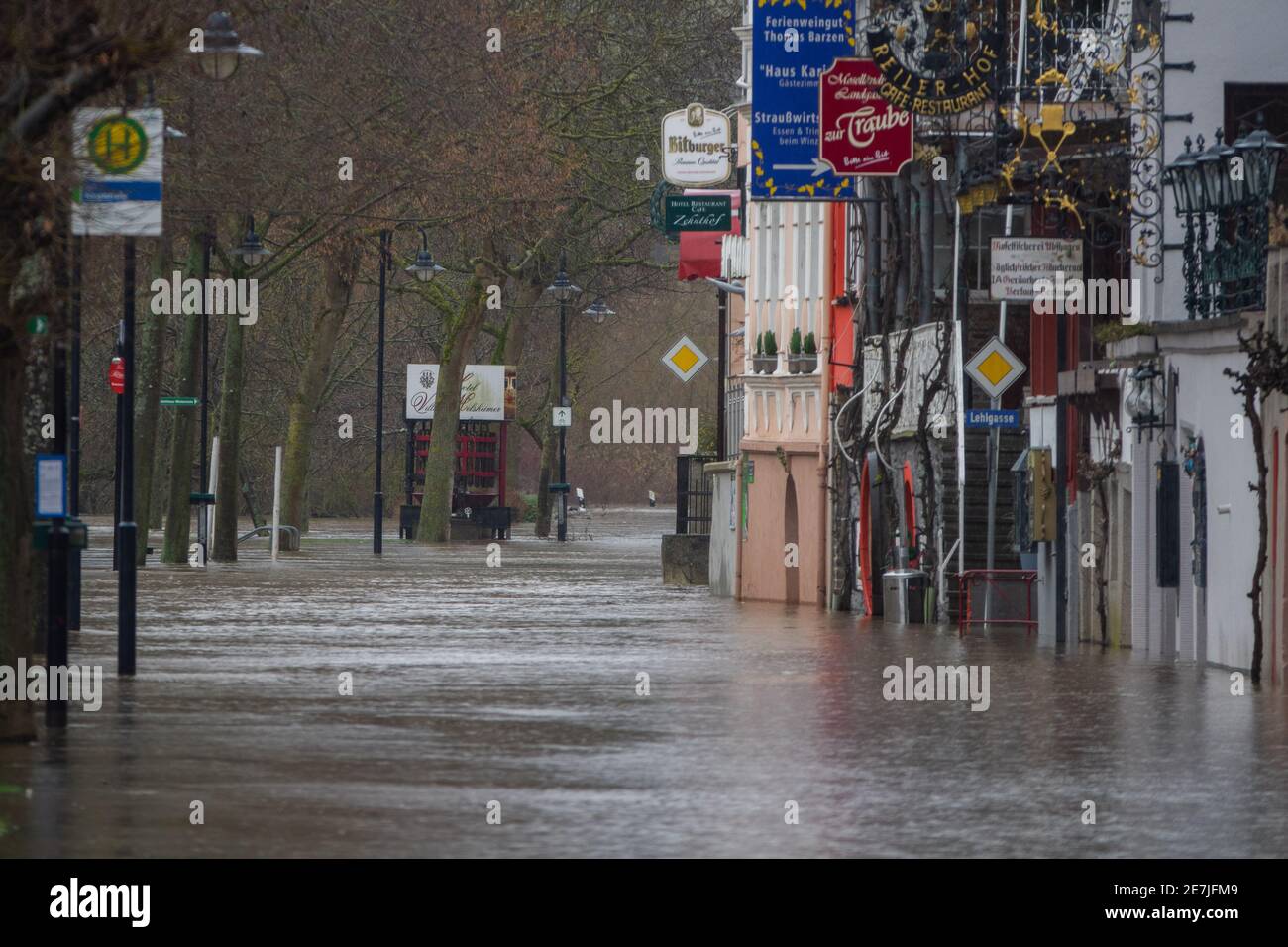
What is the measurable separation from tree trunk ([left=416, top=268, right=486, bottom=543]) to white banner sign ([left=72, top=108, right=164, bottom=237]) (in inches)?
1846

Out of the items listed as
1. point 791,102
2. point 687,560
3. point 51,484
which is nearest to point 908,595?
point 791,102

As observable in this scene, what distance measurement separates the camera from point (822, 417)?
40500 millimetres

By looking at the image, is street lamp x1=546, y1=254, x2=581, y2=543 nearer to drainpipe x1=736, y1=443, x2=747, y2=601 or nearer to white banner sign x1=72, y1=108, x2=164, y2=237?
drainpipe x1=736, y1=443, x2=747, y2=601

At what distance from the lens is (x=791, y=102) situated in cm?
3453

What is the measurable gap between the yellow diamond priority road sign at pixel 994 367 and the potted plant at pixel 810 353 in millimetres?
9467

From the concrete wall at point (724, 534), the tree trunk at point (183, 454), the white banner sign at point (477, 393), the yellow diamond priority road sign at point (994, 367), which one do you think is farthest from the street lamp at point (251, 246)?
the white banner sign at point (477, 393)

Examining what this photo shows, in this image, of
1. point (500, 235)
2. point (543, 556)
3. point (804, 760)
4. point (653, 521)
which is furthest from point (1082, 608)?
point (653, 521)

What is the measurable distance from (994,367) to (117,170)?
700 inches

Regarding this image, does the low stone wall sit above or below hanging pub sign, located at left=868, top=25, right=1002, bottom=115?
below

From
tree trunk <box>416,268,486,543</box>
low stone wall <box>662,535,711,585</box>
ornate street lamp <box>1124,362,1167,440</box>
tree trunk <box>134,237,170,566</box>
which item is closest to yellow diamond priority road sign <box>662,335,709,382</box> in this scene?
low stone wall <box>662,535,711,585</box>

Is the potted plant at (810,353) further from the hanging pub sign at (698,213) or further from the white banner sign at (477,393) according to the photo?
the white banner sign at (477,393)

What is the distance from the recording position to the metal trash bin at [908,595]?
34500 millimetres

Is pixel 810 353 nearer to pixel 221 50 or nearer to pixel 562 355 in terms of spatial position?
pixel 221 50

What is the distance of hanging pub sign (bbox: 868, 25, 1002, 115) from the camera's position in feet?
97.1
